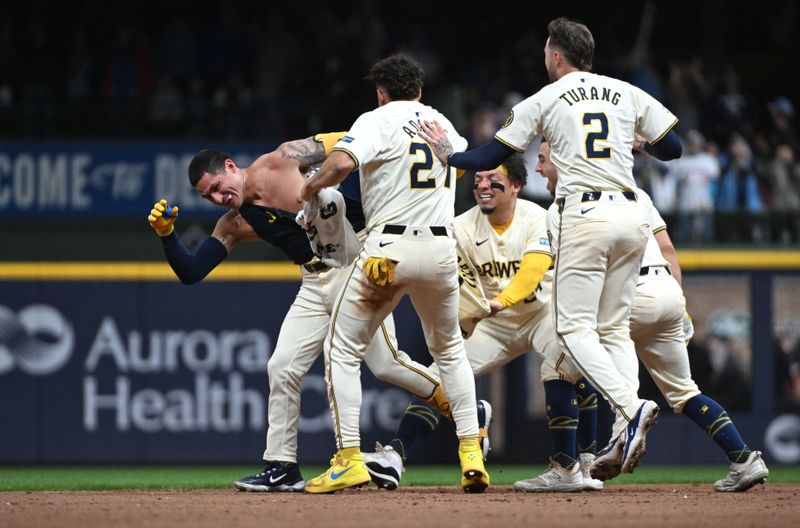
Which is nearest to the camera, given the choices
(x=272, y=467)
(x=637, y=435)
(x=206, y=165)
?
(x=637, y=435)

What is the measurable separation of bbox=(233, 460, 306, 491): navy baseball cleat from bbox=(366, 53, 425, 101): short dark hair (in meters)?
2.11

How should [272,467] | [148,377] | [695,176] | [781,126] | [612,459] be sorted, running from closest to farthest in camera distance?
[612,459], [272,467], [148,377], [695,176], [781,126]

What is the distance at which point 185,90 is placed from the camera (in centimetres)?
1419

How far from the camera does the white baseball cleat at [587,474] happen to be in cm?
763

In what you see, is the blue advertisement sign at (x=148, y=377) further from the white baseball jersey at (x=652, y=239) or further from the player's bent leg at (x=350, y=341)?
the player's bent leg at (x=350, y=341)

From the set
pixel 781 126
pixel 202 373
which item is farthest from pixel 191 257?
pixel 781 126

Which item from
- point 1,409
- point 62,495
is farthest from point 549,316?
point 1,409

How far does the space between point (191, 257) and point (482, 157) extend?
6.06ft

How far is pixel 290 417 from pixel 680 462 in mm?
5400

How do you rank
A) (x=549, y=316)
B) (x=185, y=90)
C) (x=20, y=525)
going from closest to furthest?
(x=20, y=525), (x=549, y=316), (x=185, y=90)

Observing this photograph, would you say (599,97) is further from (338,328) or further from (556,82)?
(338,328)

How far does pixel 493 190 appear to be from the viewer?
8102mm

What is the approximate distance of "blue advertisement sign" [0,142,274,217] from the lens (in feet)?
41.0

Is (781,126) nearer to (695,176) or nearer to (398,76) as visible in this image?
(695,176)
